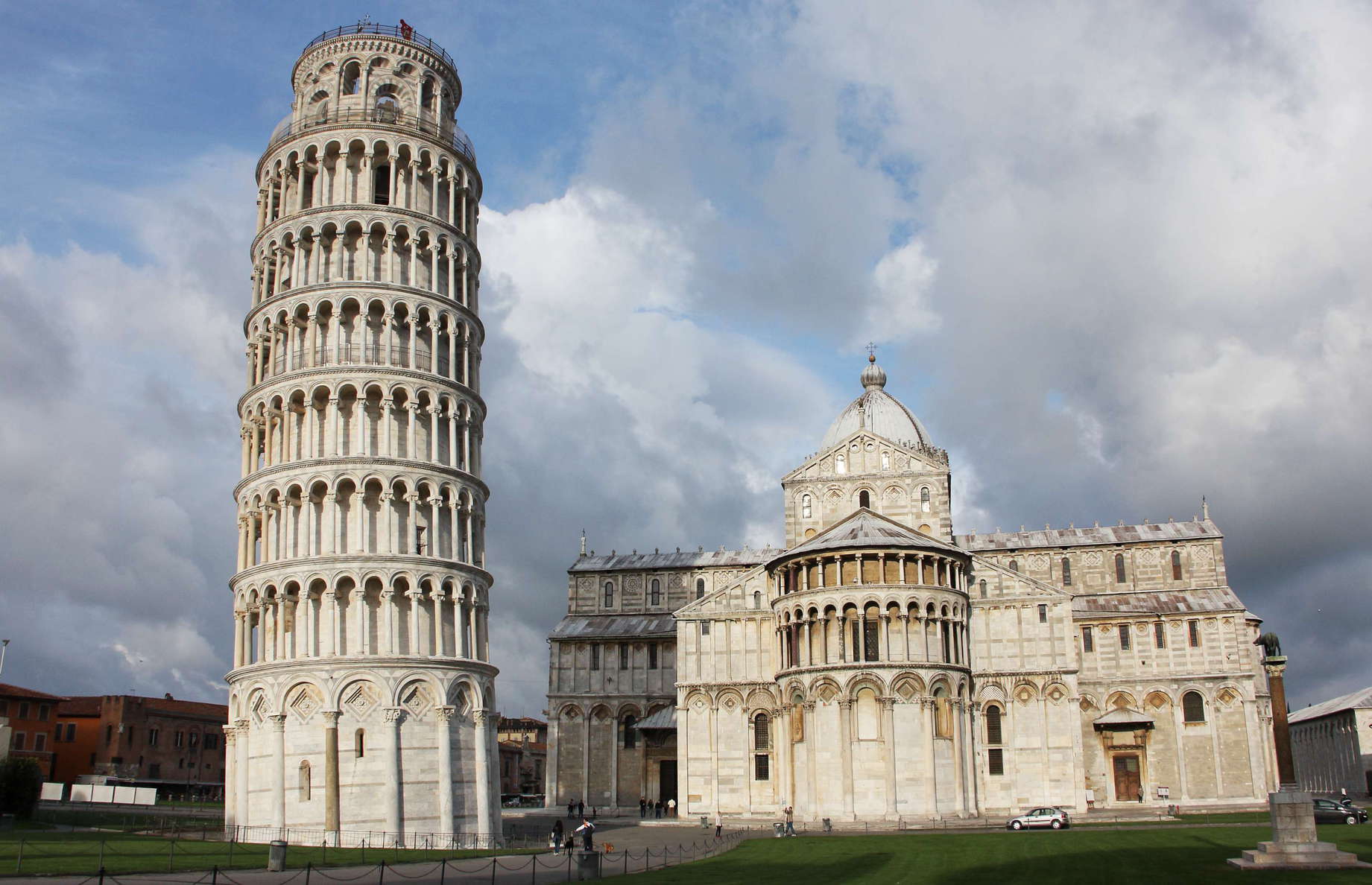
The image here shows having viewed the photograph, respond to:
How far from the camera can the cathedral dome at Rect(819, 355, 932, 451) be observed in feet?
249

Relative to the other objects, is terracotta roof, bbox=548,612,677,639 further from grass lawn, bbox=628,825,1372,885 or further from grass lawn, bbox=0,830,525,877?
grass lawn, bbox=0,830,525,877

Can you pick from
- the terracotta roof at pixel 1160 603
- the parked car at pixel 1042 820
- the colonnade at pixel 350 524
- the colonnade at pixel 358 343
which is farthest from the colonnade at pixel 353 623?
the terracotta roof at pixel 1160 603

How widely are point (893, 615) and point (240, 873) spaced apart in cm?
3443

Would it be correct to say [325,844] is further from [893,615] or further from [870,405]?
[870,405]

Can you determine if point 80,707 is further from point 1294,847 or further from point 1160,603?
point 1294,847

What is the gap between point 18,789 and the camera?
59562 millimetres

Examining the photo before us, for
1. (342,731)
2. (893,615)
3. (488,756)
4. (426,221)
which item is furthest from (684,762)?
(426,221)

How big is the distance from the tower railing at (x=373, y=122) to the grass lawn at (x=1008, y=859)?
33.9 meters

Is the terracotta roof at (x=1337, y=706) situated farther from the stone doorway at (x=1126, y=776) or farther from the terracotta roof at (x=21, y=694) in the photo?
A: the terracotta roof at (x=21, y=694)

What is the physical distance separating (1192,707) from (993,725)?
14883mm

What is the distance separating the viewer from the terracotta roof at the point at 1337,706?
349 ft

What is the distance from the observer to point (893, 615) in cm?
5784

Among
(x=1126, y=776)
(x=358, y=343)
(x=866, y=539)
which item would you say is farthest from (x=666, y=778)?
(x=358, y=343)

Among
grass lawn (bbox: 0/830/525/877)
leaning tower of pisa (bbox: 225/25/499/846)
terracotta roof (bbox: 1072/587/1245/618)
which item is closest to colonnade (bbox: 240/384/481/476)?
leaning tower of pisa (bbox: 225/25/499/846)
